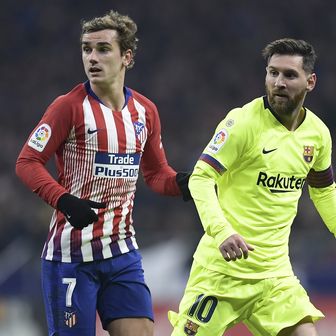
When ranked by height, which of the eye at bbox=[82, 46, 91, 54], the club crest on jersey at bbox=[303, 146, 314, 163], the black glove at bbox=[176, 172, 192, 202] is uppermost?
the eye at bbox=[82, 46, 91, 54]

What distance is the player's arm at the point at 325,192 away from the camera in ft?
19.1

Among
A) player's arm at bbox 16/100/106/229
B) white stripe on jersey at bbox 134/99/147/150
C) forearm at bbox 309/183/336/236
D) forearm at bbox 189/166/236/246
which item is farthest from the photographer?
forearm at bbox 309/183/336/236

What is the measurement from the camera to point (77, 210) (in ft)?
16.7

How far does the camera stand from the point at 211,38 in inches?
669

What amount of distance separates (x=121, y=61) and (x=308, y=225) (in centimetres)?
749

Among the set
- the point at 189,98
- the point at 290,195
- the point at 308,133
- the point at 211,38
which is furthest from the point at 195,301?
the point at 211,38

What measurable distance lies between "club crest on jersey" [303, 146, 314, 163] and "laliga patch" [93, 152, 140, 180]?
92 cm

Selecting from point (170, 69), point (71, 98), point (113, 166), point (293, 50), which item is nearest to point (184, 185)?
point (113, 166)

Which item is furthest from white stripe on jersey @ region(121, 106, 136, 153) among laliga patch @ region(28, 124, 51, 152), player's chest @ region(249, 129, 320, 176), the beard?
the beard

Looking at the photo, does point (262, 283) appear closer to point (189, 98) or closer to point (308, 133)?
point (308, 133)

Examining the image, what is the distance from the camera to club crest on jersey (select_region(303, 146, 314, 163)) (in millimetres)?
5547

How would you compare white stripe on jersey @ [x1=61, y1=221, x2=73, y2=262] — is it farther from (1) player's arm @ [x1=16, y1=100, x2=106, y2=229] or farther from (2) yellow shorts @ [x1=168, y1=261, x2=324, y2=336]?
(2) yellow shorts @ [x1=168, y1=261, x2=324, y2=336]

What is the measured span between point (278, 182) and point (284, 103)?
42cm

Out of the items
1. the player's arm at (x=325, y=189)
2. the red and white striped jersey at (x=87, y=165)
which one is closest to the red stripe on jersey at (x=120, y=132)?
the red and white striped jersey at (x=87, y=165)
